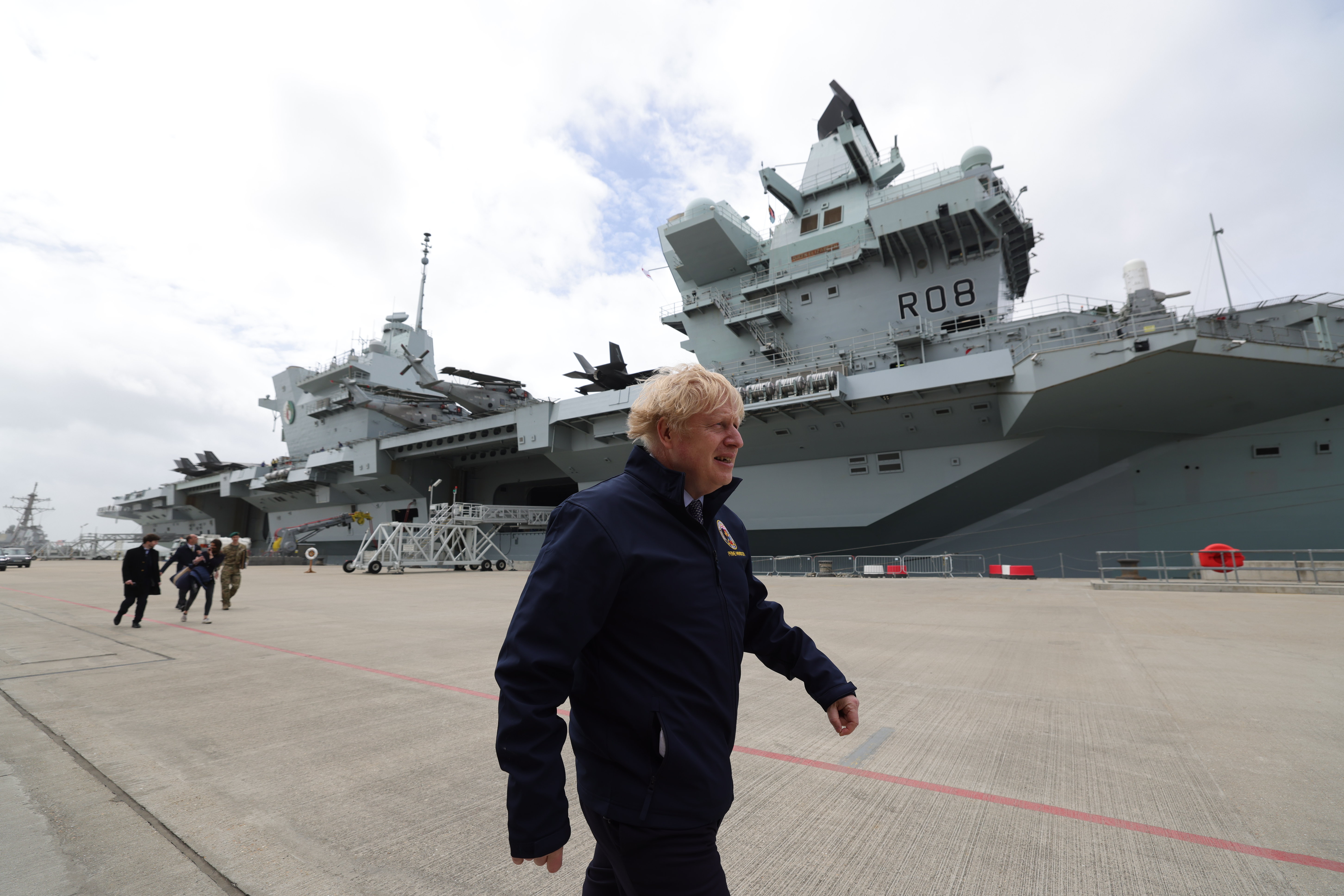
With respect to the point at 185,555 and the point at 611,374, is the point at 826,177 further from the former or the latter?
the point at 185,555

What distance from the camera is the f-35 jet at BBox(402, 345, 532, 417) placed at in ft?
82.1

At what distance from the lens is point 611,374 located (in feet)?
75.4

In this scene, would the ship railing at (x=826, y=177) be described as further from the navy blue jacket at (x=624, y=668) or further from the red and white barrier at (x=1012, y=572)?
the navy blue jacket at (x=624, y=668)

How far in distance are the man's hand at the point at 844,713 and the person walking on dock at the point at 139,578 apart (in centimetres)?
888

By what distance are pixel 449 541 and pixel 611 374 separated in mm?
9163

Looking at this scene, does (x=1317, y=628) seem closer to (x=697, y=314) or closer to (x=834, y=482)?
(x=834, y=482)

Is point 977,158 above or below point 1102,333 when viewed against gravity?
above

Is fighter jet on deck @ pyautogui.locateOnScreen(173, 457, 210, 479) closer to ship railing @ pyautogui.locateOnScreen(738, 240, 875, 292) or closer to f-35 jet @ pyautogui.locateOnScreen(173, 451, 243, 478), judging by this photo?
f-35 jet @ pyautogui.locateOnScreen(173, 451, 243, 478)

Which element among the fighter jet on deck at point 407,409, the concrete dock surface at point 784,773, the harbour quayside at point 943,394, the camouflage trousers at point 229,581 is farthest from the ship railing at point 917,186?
the fighter jet on deck at point 407,409

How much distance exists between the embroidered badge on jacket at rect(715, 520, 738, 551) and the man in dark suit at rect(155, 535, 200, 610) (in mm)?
9823

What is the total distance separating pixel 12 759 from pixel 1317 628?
441 inches

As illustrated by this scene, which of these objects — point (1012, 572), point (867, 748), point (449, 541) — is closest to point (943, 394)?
point (1012, 572)

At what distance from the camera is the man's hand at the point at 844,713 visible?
164 centimetres

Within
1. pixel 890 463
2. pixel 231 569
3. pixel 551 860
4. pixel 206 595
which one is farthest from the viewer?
pixel 890 463
